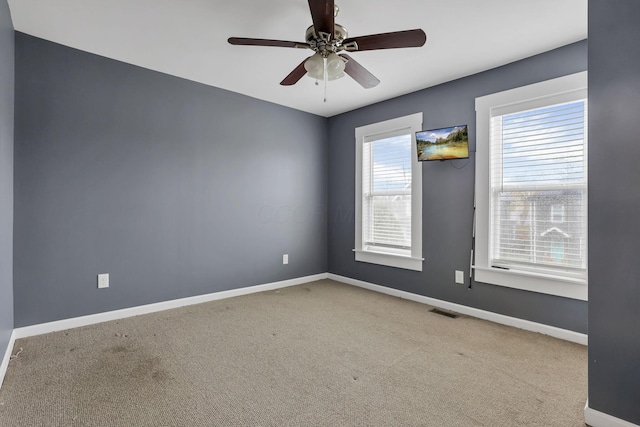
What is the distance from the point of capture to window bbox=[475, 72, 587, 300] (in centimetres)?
259

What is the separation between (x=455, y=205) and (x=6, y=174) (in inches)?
151

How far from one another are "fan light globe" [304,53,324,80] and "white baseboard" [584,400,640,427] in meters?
2.54

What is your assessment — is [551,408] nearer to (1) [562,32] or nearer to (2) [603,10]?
(2) [603,10]

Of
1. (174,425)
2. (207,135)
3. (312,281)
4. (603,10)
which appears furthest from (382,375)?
(207,135)

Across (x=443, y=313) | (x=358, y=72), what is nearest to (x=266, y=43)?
(x=358, y=72)

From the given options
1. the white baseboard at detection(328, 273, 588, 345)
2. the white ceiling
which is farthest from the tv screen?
the white baseboard at detection(328, 273, 588, 345)

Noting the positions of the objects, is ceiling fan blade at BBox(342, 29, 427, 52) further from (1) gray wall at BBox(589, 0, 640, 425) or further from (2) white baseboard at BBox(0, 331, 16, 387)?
(2) white baseboard at BBox(0, 331, 16, 387)

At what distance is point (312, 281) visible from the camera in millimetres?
4652

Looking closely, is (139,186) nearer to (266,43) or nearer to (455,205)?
(266,43)

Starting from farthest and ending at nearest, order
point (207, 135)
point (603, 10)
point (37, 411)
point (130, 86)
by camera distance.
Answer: point (207, 135)
point (130, 86)
point (37, 411)
point (603, 10)

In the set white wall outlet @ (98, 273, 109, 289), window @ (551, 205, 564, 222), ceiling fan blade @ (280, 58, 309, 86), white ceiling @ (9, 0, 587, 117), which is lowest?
white wall outlet @ (98, 273, 109, 289)

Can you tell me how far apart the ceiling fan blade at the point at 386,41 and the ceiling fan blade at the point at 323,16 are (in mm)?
159

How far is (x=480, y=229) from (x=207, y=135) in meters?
3.12

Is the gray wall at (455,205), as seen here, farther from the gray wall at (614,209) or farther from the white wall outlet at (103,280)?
the white wall outlet at (103,280)
